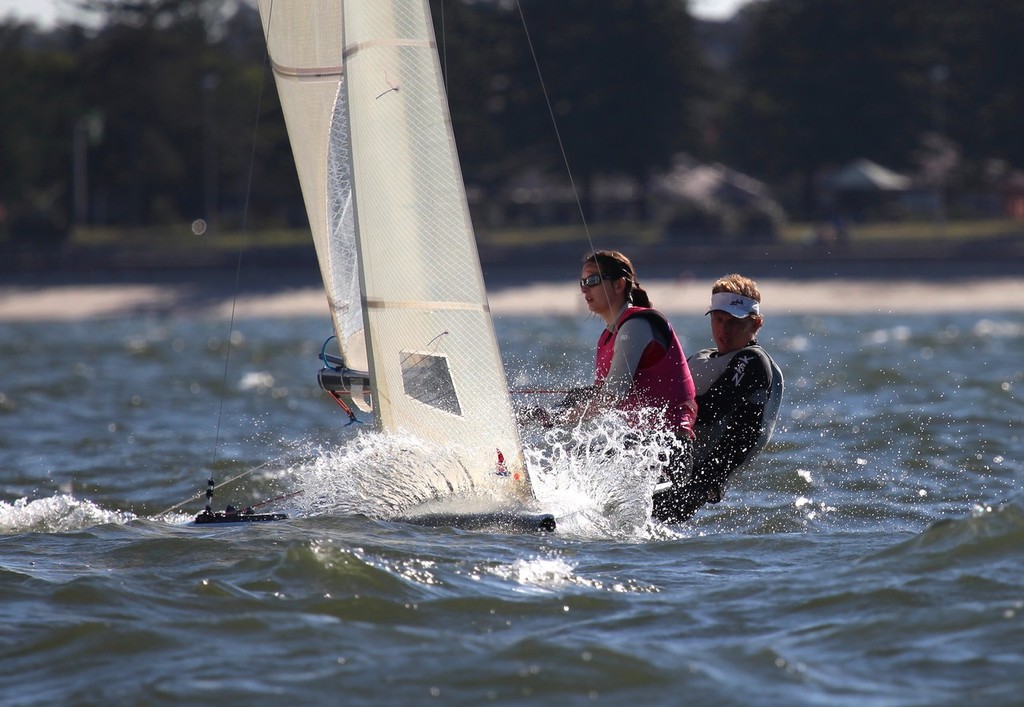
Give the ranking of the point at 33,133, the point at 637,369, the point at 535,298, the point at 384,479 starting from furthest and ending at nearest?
the point at 33,133
the point at 535,298
the point at 384,479
the point at 637,369

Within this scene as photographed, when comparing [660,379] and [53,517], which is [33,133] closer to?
[53,517]

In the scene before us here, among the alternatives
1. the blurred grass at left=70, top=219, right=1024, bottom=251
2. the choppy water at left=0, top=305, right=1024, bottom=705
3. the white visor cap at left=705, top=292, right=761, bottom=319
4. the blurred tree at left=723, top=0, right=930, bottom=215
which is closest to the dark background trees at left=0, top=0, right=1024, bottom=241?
the blurred tree at left=723, top=0, right=930, bottom=215

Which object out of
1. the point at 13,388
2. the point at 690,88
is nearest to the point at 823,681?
the point at 13,388

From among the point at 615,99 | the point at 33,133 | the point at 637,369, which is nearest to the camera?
the point at 637,369

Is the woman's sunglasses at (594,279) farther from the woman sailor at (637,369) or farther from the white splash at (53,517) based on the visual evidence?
the white splash at (53,517)

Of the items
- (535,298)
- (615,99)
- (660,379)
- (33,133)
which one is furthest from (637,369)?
(33,133)

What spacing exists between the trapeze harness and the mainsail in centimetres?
65

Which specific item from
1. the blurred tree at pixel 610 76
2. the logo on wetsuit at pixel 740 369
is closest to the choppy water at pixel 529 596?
the logo on wetsuit at pixel 740 369

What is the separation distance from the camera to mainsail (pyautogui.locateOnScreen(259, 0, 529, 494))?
678cm

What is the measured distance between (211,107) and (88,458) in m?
44.0

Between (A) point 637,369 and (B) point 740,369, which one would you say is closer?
(A) point 637,369

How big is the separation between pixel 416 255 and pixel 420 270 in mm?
Answer: 71

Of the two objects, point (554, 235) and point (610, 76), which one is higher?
point (610, 76)

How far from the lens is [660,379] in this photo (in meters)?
7.18
